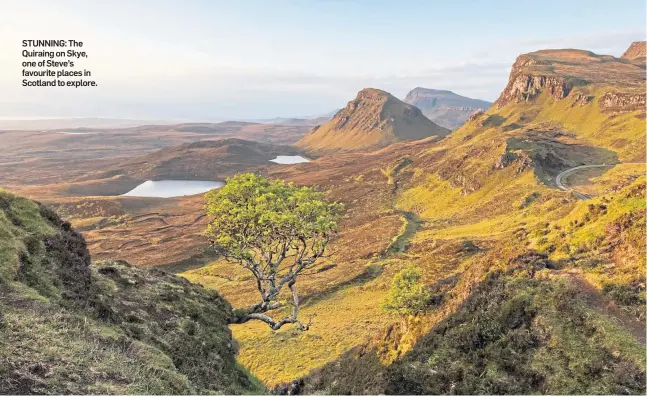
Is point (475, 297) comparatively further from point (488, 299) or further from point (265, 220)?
point (265, 220)

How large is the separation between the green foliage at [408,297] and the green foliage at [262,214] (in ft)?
51.0

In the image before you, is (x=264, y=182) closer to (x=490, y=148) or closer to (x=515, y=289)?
(x=515, y=289)

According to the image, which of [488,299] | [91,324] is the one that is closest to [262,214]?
[91,324]

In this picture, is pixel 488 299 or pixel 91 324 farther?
pixel 488 299

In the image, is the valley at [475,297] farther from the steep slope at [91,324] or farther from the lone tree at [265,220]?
the lone tree at [265,220]

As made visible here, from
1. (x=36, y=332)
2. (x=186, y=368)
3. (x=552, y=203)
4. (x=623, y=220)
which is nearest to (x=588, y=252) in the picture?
(x=623, y=220)

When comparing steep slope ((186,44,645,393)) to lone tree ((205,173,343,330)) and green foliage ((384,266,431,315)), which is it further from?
lone tree ((205,173,343,330))

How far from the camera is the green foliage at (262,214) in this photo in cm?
2509

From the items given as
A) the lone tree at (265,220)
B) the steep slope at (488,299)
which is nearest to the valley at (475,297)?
the steep slope at (488,299)

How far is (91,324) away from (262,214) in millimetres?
12193

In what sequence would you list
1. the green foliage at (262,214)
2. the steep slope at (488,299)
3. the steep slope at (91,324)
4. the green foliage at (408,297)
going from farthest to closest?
1. the green foliage at (408,297)
2. the green foliage at (262,214)
3. the steep slope at (488,299)
4. the steep slope at (91,324)

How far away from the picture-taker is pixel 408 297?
38.1 metres

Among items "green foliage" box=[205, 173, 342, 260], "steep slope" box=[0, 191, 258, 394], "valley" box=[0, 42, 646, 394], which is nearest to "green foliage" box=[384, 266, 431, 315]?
"valley" box=[0, 42, 646, 394]

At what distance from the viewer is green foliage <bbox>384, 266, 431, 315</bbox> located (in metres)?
36.8
